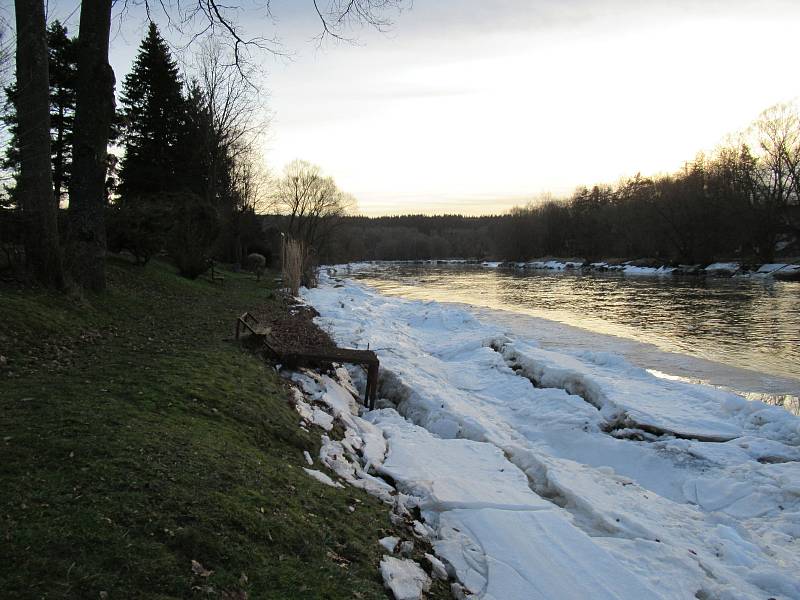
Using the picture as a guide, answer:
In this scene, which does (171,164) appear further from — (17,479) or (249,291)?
(17,479)

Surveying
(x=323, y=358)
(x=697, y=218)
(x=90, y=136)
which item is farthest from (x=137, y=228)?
(x=697, y=218)

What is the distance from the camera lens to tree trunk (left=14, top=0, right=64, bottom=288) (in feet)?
27.1

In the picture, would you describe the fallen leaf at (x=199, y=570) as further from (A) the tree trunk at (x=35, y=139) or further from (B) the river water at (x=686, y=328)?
(B) the river water at (x=686, y=328)

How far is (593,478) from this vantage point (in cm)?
639

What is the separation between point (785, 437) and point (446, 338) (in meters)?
9.76

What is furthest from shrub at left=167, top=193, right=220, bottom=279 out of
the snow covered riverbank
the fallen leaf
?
the fallen leaf

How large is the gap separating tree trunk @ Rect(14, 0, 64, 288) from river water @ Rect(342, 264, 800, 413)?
1256 centimetres

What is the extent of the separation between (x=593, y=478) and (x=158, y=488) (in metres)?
5.10

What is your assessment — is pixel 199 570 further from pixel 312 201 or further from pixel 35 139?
pixel 312 201

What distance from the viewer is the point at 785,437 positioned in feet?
24.7

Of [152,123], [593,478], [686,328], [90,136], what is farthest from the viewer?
[152,123]

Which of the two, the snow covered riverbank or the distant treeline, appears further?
the distant treeline

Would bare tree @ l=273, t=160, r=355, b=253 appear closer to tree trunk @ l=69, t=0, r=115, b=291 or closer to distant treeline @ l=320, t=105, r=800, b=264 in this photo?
distant treeline @ l=320, t=105, r=800, b=264

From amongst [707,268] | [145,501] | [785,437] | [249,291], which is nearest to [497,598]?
[145,501]
